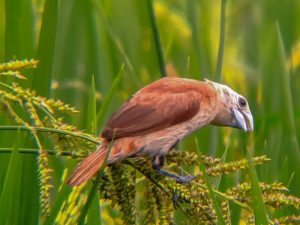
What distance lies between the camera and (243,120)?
10.5ft

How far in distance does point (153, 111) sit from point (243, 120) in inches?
21.3

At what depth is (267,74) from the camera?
4.05m

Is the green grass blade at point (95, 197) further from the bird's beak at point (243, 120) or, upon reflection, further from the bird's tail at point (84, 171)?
the bird's beak at point (243, 120)

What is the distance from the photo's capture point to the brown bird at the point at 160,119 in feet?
7.86

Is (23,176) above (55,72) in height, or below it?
below

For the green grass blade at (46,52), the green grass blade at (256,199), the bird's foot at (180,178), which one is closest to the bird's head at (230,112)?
the green grass blade at (46,52)

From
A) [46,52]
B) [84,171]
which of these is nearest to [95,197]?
[84,171]

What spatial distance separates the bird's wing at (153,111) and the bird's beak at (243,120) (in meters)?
0.25

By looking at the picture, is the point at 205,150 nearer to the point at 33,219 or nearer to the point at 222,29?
the point at 222,29

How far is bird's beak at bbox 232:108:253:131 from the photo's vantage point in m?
3.19

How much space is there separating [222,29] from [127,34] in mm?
2022

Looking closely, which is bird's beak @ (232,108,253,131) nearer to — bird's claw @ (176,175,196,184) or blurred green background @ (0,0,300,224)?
blurred green background @ (0,0,300,224)

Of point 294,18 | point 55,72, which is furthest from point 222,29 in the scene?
point 294,18

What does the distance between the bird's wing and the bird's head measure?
0.20 m
